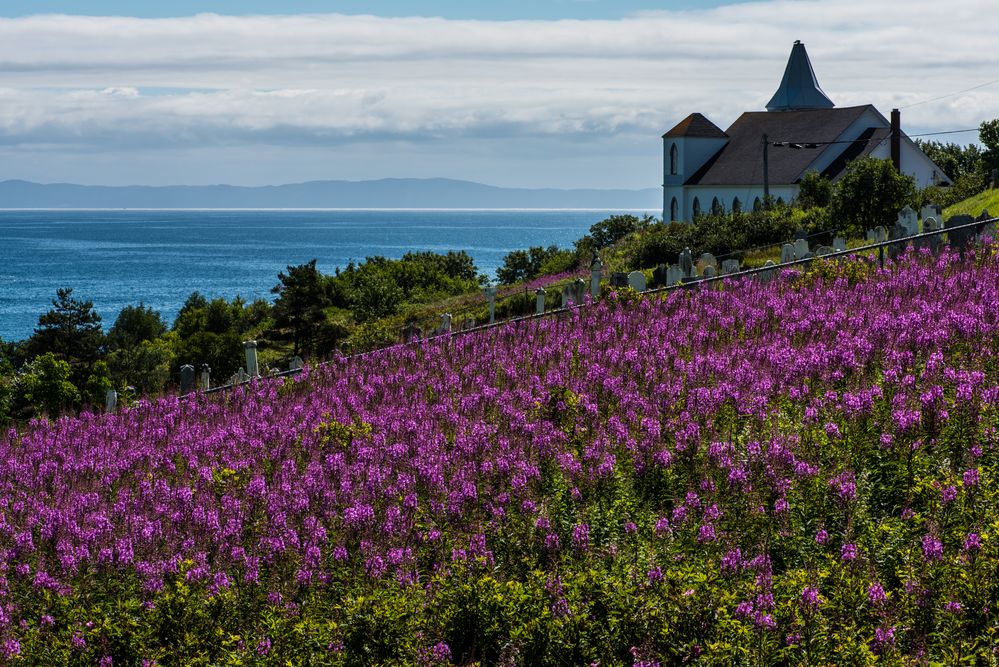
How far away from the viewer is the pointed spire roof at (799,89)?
307ft

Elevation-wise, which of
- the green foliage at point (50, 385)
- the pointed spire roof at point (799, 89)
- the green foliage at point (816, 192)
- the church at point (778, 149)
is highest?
the pointed spire roof at point (799, 89)

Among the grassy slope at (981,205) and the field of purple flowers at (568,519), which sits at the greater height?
the grassy slope at (981,205)

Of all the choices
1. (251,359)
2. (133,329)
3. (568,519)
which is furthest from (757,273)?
(133,329)

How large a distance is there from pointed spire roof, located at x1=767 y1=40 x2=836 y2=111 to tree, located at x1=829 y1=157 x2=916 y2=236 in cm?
5000

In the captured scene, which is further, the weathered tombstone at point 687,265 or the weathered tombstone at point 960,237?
the weathered tombstone at point 687,265

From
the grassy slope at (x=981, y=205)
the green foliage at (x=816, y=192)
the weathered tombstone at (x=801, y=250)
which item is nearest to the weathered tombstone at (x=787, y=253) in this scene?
the weathered tombstone at (x=801, y=250)

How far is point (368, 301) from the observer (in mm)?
70750

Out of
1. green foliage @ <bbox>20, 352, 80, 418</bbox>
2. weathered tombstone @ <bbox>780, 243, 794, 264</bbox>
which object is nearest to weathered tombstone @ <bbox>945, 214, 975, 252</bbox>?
weathered tombstone @ <bbox>780, 243, 794, 264</bbox>

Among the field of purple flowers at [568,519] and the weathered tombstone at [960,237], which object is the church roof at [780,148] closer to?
the weathered tombstone at [960,237]

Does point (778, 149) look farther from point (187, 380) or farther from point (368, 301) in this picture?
point (187, 380)

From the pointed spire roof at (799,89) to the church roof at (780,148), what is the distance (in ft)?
10.6

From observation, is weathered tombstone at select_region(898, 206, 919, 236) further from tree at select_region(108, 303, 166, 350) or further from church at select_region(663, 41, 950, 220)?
tree at select_region(108, 303, 166, 350)

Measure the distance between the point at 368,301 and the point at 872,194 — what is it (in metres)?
35.1

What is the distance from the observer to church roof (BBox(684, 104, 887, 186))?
7569 centimetres
